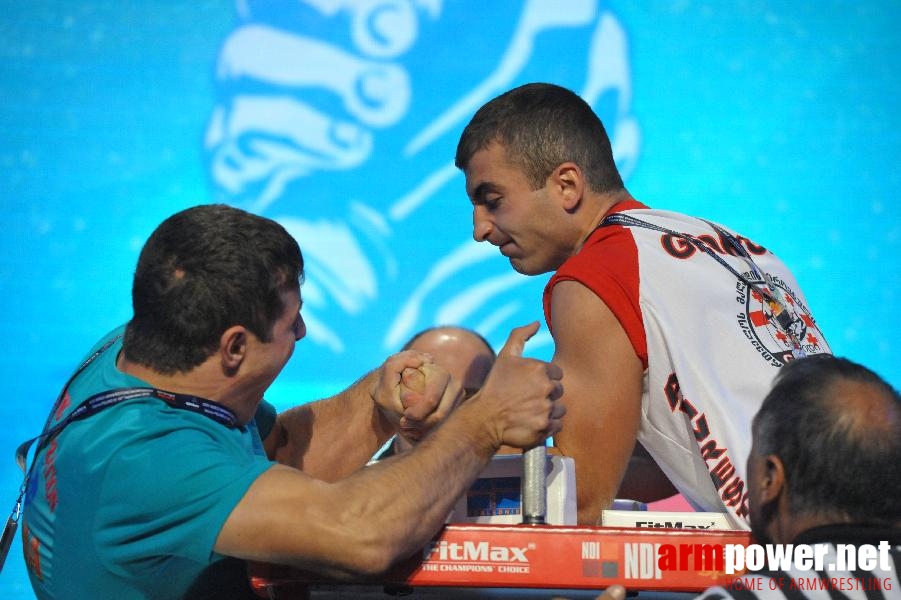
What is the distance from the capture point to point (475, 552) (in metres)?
1.37

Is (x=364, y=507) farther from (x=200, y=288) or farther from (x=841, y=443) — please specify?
(x=841, y=443)

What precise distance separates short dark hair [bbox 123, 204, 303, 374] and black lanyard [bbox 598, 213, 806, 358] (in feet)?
2.34

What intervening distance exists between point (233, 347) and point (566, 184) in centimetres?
90

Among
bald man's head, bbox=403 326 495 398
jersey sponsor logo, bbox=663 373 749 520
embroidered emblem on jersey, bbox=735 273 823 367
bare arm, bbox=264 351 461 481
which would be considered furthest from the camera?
bald man's head, bbox=403 326 495 398

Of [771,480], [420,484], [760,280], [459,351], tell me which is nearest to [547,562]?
[420,484]

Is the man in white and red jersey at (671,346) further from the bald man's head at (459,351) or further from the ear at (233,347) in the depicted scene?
the bald man's head at (459,351)

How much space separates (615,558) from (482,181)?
1101mm

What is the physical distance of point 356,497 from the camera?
4.58 ft

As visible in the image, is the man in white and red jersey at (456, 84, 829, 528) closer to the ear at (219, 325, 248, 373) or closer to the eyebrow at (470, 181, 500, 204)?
the eyebrow at (470, 181, 500, 204)

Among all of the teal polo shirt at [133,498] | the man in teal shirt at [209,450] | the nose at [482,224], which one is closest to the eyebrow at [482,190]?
the nose at [482,224]

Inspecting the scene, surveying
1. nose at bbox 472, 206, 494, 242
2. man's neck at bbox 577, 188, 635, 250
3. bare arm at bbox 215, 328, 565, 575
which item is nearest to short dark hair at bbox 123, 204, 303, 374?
bare arm at bbox 215, 328, 565, 575

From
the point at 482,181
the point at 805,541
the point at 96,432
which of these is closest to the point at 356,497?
the point at 96,432

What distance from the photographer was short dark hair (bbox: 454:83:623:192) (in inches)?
87.0

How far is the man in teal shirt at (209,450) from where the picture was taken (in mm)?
1374
